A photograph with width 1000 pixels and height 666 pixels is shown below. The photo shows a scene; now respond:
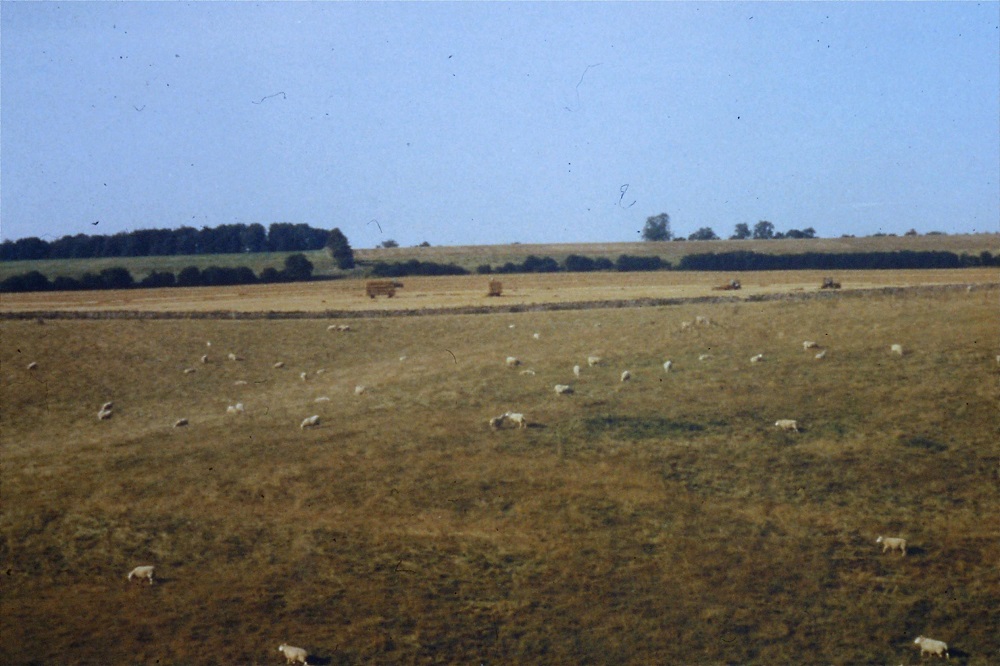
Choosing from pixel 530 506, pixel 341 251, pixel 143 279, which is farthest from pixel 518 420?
pixel 341 251

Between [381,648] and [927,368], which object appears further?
[927,368]

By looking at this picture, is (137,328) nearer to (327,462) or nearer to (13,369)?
(13,369)

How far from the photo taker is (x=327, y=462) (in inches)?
855

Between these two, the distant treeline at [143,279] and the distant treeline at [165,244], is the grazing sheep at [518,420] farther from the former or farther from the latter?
the distant treeline at [165,244]

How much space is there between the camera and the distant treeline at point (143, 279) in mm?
78125

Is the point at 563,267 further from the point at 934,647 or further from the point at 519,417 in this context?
the point at 934,647

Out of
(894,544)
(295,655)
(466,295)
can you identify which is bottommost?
(295,655)

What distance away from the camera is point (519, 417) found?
23938 millimetres

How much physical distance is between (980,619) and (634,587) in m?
5.55

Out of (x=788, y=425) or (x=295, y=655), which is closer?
(x=295, y=655)

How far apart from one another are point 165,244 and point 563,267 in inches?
1985

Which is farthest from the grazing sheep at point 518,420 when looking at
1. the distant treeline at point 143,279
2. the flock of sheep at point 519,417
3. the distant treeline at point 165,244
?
the distant treeline at point 165,244

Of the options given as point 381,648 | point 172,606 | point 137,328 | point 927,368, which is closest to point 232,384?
point 137,328

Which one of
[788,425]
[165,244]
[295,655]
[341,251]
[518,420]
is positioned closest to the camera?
[295,655]
